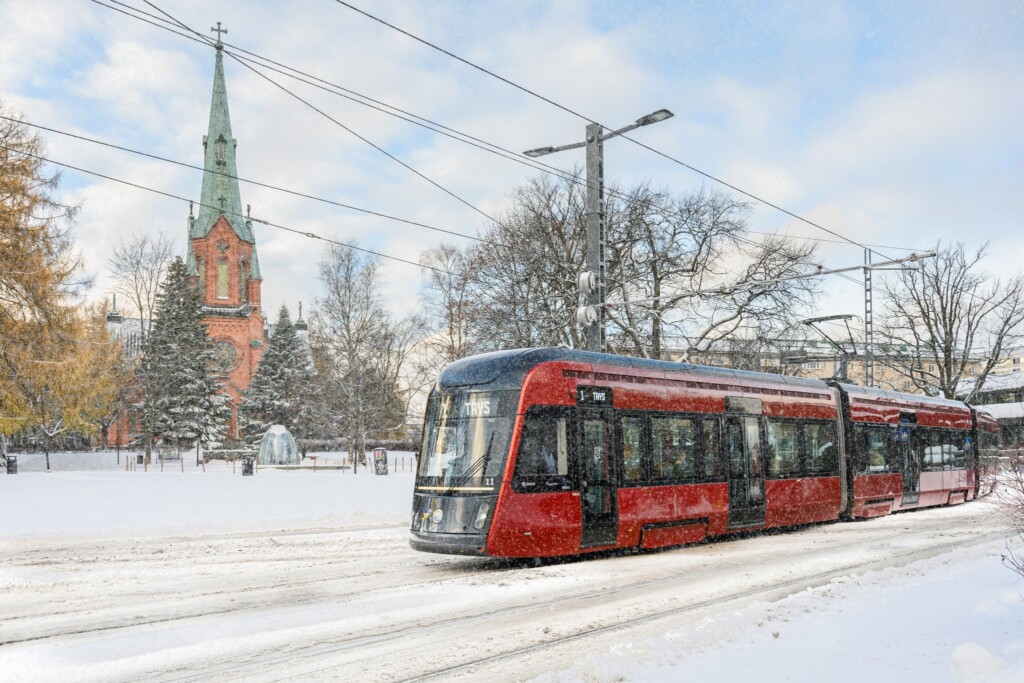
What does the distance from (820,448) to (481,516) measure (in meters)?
8.91

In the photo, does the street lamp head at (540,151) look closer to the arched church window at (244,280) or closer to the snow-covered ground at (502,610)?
the snow-covered ground at (502,610)

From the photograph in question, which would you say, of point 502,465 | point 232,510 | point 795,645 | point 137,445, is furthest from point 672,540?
point 137,445

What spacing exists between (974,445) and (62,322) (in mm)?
26991

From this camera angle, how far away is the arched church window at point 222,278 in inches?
3167

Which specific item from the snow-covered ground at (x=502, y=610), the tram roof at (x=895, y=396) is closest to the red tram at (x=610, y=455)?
the snow-covered ground at (x=502, y=610)

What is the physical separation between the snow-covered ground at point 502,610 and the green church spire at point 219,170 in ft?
187

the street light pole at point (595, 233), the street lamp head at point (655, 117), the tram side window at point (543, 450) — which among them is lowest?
the tram side window at point (543, 450)

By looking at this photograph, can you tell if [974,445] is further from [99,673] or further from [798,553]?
[99,673]

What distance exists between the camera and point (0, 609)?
9.02 meters

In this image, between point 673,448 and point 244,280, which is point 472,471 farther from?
point 244,280

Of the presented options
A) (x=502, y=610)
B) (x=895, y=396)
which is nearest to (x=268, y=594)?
(x=502, y=610)

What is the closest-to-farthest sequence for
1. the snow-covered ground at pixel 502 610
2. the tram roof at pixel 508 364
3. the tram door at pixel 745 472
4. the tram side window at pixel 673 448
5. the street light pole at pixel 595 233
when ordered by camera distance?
the snow-covered ground at pixel 502 610 → the tram roof at pixel 508 364 → the tram side window at pixel 673 448 → the tram door at pixel 745 472 → the street light pole at pixel 595 233

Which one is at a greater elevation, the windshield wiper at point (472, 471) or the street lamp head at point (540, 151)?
the street lamp head at point (540, 151)

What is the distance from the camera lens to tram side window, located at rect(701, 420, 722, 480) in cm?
1424
